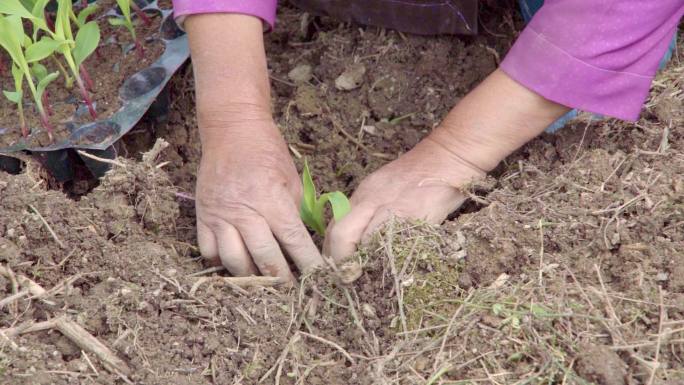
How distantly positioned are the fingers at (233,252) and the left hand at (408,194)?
145 millimetres

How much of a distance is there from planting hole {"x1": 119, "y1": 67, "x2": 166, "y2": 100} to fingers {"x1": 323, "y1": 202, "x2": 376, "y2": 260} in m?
0.64

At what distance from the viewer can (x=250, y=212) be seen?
137 cm

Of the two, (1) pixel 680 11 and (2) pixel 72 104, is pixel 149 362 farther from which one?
(1) pixel 680 11

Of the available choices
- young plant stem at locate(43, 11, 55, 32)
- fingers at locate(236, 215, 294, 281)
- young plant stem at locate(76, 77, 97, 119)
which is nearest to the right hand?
fingers at locate(236, 215, 294, 281)

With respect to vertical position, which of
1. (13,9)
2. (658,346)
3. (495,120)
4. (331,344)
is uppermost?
(13,9)

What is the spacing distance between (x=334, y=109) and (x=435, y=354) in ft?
2.72

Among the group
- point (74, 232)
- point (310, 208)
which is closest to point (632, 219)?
point (310, 208)

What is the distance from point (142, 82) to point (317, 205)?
59cm

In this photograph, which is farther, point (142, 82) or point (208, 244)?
point (142, 82)

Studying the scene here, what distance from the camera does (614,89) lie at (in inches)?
55.1

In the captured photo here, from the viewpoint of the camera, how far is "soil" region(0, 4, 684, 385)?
1.13m

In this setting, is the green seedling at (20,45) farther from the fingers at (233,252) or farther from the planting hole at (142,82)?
the fingers at (233,252)

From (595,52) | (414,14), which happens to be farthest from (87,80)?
(595,52)

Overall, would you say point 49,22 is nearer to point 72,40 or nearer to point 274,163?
point 72,40
